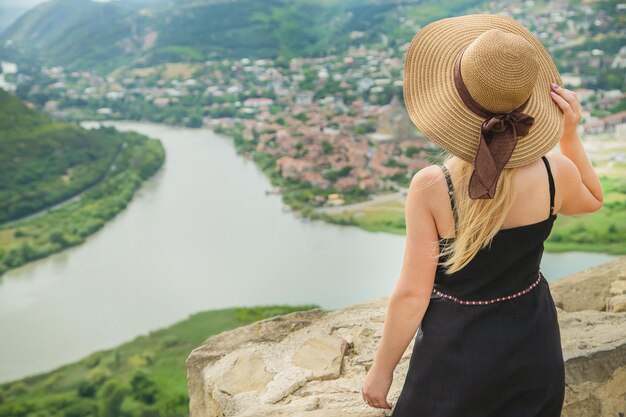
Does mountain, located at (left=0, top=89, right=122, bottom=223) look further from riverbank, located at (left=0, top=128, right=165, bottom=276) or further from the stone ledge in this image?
the stone ledge

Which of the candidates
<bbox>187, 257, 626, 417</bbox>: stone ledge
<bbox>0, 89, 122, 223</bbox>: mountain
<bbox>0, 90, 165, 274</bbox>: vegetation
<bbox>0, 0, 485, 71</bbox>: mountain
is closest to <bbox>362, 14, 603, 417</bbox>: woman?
<bbox>187, 257, 626, 417</bbox>: stone ledge

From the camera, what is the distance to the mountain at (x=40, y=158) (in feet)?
28.6

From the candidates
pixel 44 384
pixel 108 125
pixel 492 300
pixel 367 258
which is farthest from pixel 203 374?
pixel 108 125

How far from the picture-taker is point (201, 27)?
41.8 feet

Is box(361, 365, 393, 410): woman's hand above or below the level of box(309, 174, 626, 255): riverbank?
→ above

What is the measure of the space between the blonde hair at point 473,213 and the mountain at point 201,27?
11.6 metres

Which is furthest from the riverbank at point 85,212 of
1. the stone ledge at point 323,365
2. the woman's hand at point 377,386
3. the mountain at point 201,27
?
the woman's hand at point 377,386

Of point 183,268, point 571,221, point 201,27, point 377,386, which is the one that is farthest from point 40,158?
point 377,386

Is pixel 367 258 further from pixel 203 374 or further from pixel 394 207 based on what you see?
pixel 203 374

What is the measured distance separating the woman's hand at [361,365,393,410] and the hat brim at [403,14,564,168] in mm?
374

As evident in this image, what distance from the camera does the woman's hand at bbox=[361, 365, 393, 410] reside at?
111cm

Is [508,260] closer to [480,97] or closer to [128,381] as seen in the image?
[480,97]

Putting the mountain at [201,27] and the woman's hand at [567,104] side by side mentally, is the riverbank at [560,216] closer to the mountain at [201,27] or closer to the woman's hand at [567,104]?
the mountain at [201,27]

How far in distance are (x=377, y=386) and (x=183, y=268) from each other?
744cm
